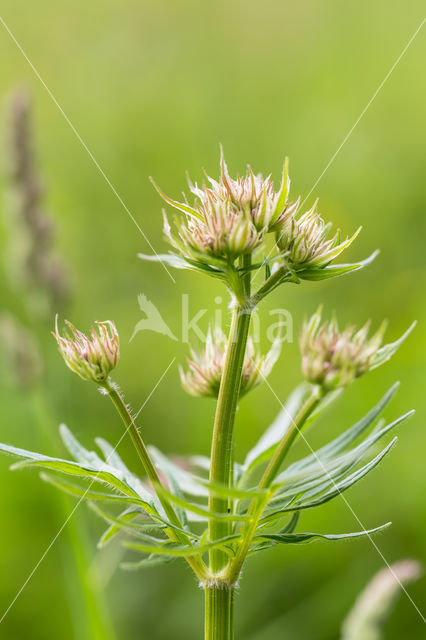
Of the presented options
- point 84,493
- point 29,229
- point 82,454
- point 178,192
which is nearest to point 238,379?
point 84,493

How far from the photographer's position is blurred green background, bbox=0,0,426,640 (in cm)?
395

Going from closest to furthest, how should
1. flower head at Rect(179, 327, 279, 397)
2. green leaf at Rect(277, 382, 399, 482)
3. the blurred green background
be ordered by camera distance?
green leaf at Rect(277, 382, 399, 482) → flower head at Rect(179, 327, 279, 397) → the blurred green background

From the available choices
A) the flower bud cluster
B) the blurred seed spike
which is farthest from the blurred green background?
the flower bud cluster

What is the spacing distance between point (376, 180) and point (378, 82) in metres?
1.42

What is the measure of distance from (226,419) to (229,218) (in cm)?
51

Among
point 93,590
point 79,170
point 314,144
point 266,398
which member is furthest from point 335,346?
point 79,170

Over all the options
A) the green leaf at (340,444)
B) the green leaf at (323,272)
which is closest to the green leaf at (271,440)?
the green leaf at (340,444)

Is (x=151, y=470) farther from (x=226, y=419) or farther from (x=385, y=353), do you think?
(x=385, y=353)

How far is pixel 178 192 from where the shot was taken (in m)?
6.38

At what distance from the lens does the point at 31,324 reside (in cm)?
579

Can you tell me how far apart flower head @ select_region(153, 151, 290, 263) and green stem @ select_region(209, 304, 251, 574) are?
0.57ft

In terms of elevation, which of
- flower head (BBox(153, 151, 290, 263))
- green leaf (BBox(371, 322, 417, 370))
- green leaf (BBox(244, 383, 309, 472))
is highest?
flower head (BBox(153, 151, 290, 263))

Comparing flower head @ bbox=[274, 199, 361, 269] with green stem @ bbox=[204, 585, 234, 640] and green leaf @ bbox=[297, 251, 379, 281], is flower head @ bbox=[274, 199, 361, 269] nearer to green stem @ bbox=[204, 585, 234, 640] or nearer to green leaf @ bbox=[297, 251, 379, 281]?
green leaf @ bbox=[297, 251, 379, 281]

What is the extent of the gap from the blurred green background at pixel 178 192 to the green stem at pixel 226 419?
71.9 inches
